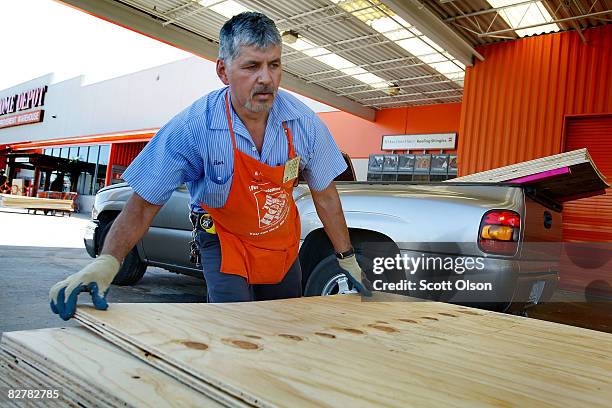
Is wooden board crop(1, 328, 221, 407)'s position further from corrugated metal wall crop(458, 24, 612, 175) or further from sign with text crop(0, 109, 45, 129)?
sign with text crop(0, 109, 45, 129)

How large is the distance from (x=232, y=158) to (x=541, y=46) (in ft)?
30.6

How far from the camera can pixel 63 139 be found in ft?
86.8

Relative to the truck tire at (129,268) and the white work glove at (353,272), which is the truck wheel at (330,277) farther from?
the truck tire at (129,268)

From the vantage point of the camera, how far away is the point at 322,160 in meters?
2.07

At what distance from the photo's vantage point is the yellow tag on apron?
6.31 feet

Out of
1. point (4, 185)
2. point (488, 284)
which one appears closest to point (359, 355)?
point (488, 284)

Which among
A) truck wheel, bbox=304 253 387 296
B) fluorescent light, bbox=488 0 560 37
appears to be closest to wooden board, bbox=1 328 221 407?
truck wheel, bbox=304 253 387 296

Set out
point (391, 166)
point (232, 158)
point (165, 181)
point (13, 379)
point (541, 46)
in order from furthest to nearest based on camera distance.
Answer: point (391, 166)
point (541, 46)
point (232, 158)
point (165, 181)
point (13, 379)

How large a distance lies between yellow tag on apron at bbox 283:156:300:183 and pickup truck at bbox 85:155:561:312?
3.68ft

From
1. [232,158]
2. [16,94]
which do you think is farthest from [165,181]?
[16,94]

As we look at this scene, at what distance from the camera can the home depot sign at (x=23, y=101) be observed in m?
29.6

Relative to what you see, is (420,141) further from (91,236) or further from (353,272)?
(353,272)

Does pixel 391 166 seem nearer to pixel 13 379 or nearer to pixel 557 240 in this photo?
pixel 557 240

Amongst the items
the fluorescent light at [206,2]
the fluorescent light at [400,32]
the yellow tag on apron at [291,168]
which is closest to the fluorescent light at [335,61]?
the fluorescent light at [400,32]
